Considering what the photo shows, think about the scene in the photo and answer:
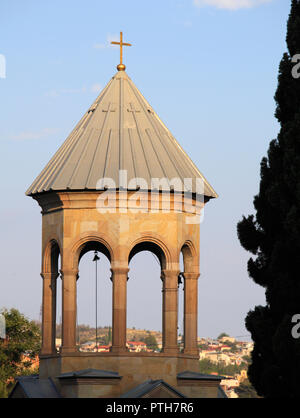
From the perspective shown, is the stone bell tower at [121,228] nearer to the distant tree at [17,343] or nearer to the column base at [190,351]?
the column base at [190,351]

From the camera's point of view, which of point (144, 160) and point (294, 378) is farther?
point (144, 160)

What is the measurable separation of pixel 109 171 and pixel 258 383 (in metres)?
7.13

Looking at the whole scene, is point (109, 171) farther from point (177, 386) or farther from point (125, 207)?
point (177, 386)

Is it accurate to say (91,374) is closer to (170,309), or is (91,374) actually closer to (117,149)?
(170,309)

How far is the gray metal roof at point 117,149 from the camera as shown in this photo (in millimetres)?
30953

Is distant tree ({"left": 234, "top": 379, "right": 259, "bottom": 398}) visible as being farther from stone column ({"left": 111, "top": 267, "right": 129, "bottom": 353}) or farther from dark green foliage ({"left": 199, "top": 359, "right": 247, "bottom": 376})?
stone column ({"left": 111, "top": 267, "right": 129, "bottom": 353})

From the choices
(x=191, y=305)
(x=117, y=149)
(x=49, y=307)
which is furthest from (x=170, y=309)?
(x=117, y=149)

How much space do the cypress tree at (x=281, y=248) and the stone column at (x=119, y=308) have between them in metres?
3.55

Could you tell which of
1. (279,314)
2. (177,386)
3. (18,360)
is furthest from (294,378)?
(18,360)

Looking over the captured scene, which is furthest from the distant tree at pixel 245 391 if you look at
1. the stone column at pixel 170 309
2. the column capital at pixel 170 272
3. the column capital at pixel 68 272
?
the column capital at pixel 68 272

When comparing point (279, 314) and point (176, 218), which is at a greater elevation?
point (176, 218)

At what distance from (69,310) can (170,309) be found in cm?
289

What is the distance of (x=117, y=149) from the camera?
31500 mm

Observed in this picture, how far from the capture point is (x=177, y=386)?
3106 centimetres
